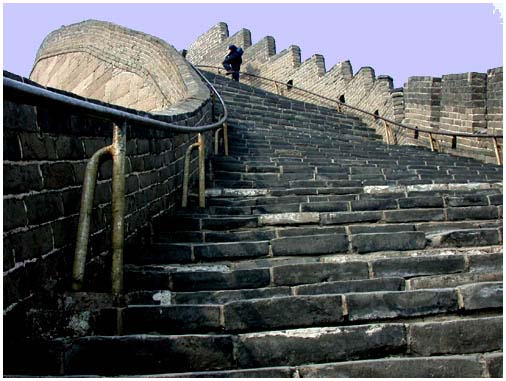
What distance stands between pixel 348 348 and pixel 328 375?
0.21 m

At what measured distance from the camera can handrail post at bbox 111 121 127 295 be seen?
7.32 ft

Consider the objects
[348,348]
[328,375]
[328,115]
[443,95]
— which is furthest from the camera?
[328,115]

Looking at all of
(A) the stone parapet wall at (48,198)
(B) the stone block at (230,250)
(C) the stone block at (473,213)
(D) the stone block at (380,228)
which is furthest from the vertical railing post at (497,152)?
(A) the stone parapet wall at (48,198)

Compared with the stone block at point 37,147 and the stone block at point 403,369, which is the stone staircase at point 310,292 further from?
the stone block at point 37,147

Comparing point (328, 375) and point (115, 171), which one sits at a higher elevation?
point (115, 171)

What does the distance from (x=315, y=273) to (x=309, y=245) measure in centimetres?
49

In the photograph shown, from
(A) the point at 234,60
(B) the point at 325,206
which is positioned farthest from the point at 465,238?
(A) the point at 234,60

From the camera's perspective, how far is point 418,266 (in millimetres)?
2801

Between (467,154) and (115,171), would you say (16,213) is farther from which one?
(467,154)

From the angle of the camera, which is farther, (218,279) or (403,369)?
(218,279)

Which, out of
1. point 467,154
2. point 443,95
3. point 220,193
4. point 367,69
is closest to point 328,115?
point 367,69

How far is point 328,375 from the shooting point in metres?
1.79

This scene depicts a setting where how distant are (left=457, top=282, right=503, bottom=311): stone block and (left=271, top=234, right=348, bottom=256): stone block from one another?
1.08 meters

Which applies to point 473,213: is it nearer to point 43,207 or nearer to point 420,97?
point 43,207
